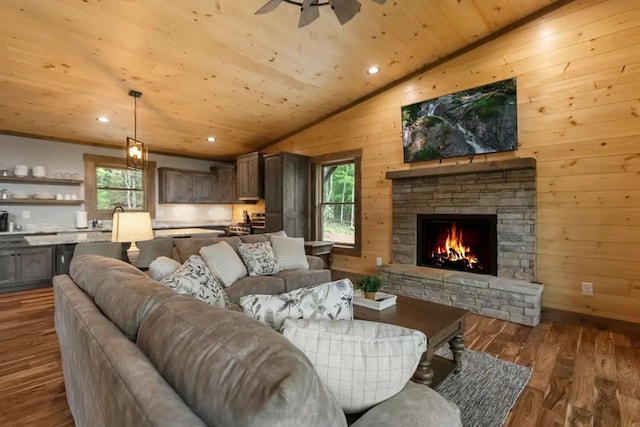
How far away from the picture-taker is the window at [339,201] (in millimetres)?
5297

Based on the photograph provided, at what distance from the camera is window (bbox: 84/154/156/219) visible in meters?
5.80

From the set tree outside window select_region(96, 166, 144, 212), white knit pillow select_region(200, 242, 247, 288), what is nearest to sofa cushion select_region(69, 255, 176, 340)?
white knit pillow select_region(200, 242, 247, 288)

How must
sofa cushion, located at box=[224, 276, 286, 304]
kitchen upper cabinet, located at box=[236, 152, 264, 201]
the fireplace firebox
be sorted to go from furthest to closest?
kitchen upper cabinet, located at box=[236, 152, 264, 201]
the fireplace firebox
sofa cushion, located at box=[224, 276, 286, 304]

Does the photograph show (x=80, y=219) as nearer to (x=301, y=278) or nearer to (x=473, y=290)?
(x=301, y=278)

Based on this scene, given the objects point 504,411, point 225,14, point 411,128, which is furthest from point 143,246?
point 504,411

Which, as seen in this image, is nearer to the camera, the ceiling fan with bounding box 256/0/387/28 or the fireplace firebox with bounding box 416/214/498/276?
the ceiling fan with bounding box 256/0/387/28

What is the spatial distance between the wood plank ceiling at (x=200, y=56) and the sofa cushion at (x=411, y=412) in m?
3.22

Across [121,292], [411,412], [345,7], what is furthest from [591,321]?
[121,292]

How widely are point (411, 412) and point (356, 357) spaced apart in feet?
0.79

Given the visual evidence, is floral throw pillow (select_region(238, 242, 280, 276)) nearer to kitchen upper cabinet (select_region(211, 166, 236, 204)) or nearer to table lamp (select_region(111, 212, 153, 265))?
table lamp (select_region(111, 212, 153, 265))

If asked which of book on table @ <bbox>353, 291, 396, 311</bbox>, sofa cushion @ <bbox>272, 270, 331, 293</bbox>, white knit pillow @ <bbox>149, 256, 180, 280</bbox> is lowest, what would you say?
sofa cushion @ <bbox>272, 270, 331, 293</bbox>

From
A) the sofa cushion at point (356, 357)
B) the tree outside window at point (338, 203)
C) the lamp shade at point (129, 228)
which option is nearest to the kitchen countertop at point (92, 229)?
the tree outside window at point (338, 203)

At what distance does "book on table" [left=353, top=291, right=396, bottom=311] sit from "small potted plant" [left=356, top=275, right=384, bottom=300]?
1.7 inches

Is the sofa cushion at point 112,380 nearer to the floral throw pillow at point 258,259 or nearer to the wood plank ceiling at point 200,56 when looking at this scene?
the floral throw pillow at point 258,259
